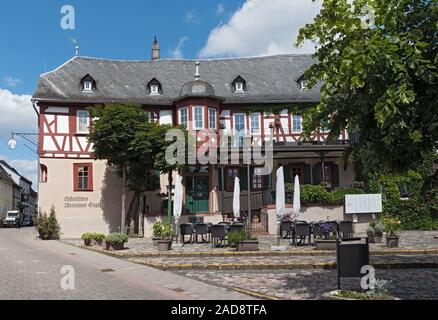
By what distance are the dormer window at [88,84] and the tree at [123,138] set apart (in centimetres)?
413

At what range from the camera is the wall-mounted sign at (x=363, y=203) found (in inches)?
919

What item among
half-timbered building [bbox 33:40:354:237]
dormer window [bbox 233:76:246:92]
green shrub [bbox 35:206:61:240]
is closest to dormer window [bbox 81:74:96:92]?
half-timbered building [bbox 33:40:354:237]

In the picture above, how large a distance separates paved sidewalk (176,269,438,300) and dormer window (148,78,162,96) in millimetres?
19596

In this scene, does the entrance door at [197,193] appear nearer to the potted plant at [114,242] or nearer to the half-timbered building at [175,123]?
the half-timbered building at [175,123]

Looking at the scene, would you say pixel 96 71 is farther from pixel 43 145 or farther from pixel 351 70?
pixel 351 70

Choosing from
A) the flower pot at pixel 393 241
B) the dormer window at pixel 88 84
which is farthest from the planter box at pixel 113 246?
the dormer window at pixel 88 84

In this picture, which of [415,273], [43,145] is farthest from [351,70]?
[43,145]

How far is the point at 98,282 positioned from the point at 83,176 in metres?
18.6

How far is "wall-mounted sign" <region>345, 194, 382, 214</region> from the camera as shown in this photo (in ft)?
76.6

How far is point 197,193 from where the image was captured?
91.4ft

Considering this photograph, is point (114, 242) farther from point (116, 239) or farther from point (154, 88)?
point (154, 88)

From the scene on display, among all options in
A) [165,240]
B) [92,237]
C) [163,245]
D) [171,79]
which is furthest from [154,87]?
[163,245]

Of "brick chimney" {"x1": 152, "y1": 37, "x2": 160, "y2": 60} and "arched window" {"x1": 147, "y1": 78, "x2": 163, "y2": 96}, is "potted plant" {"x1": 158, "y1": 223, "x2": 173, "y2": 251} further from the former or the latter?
"brick chimney" {"x1": 152, "y1": 37, "x2": 160, "y2": 60}
